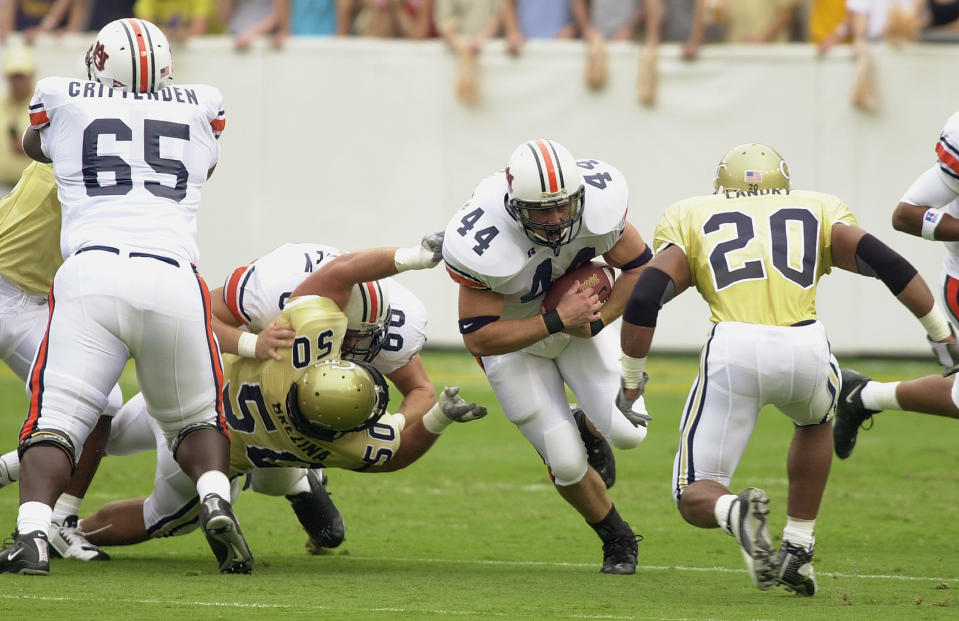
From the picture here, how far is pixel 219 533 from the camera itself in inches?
182

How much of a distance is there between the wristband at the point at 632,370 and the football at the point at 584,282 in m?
0.49

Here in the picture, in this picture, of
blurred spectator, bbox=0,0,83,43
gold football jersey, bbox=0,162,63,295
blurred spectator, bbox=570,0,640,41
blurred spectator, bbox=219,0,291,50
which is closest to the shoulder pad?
gold football jersey, bbox=0,162,63,295

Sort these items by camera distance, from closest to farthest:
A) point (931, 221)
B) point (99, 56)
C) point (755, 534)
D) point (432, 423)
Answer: point (755, 534) < point (99, 56) < point (432, 423) < point (931, 221)

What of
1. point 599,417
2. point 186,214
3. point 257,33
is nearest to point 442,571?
point 599,417

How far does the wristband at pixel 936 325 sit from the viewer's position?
4.77m

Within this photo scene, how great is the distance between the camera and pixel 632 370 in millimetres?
4777

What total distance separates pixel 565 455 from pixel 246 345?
1256 millimetres

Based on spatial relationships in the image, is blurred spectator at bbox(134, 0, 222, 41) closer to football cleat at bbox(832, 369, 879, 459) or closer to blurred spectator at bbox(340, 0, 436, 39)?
blurred spectator at bbox(340, 0, 436, 39)

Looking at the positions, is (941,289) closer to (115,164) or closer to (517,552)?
(517,552)

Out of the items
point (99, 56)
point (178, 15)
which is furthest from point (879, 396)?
point (178, 15)

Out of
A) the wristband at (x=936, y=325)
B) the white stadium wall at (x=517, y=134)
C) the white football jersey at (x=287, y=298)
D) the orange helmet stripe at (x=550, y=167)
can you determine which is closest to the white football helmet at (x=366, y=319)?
the white football jersey at (x=287, y=298)

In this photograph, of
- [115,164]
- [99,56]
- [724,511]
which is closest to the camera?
[724,511]

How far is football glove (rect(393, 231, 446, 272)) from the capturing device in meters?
5.14

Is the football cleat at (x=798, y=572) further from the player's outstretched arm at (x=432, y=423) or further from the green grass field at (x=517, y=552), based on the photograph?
the player's outstretched arm at (x=432, y=423)
